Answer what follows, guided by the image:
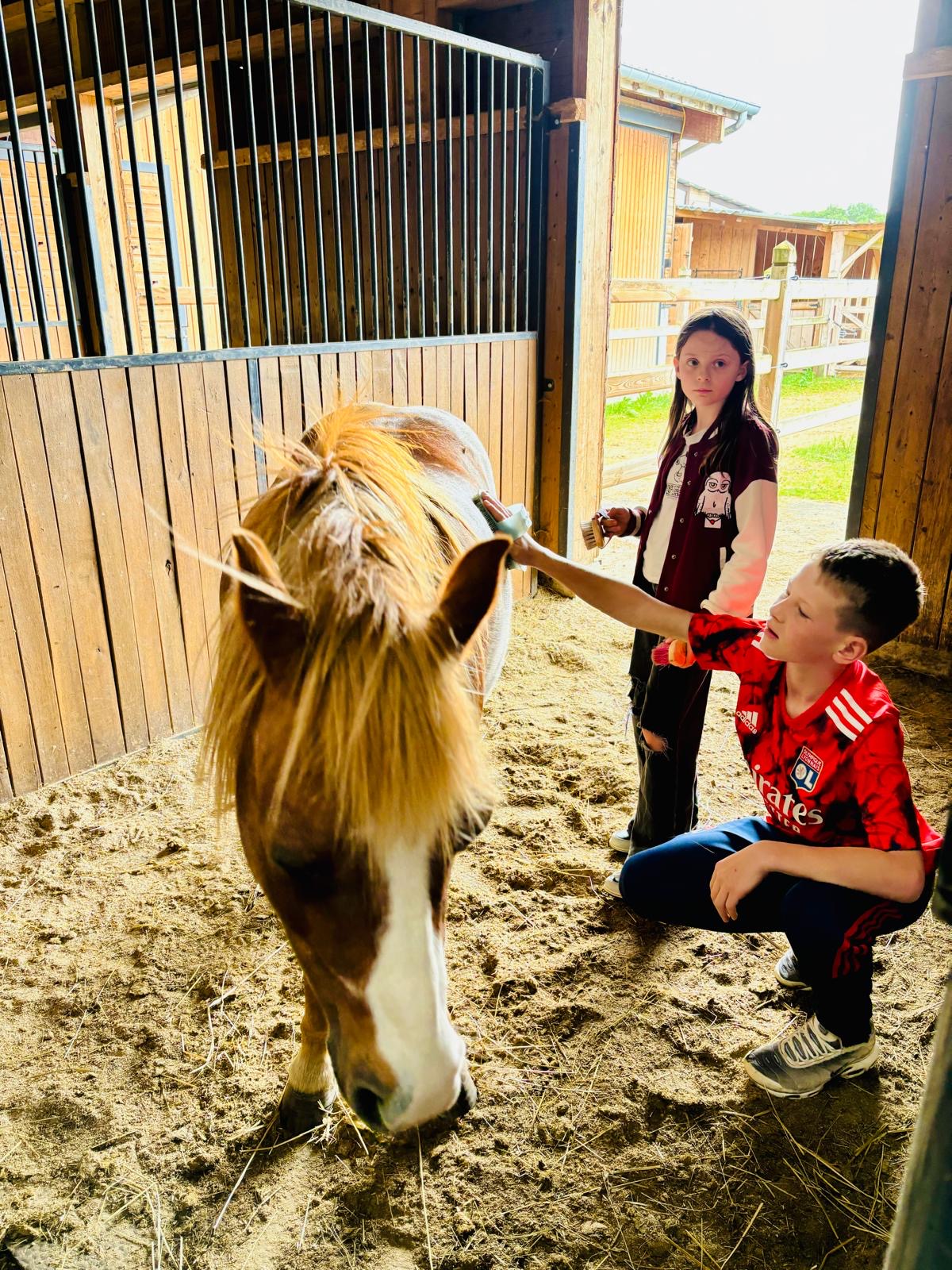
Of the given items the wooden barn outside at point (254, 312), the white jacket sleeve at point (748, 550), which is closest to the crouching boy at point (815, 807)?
the white jacket sleeve at point (748, 550)

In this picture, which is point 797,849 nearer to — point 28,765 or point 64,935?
point 64,935

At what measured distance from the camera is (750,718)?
65.6 inches

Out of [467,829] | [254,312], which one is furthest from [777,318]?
[467,829]

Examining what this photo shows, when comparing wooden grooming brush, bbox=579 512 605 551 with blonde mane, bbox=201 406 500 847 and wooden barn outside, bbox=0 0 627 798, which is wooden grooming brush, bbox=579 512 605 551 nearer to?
wooden barn outside, bbox=0 0 627 798

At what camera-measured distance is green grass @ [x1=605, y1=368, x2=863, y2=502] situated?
683cm

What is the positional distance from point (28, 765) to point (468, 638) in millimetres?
2145

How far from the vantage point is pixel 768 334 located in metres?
7.10

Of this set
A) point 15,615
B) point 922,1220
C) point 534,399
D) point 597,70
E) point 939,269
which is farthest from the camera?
point 534,399

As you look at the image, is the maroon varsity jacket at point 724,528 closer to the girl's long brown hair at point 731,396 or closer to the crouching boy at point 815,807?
the girl's long brown hair at point 731,396

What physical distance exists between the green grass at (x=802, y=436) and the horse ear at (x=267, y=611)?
572 centimetres

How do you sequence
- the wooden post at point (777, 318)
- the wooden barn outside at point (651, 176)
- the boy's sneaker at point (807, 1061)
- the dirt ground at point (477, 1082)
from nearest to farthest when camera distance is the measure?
the dirt ground at point (477, 1082)
the boy's sneaker at point (807, 1061)
the wooden post at point (777, 318)
the wooden barn outside at point (651, 176)

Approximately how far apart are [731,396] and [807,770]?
891 millimetres

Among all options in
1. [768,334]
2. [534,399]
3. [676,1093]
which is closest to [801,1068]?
[676,1093]

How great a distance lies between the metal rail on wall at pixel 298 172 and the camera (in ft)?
8.33
